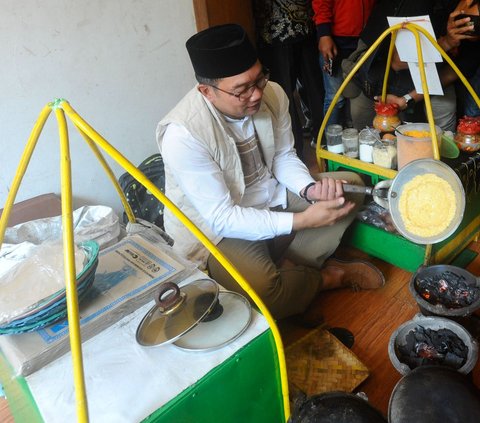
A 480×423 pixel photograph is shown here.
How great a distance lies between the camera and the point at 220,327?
2.77 ft

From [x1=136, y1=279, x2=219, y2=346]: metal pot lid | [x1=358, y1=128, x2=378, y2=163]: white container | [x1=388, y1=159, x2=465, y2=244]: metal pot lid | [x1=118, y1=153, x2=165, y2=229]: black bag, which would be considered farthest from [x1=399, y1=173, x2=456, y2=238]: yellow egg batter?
[x1=118, y1=153, x2=165, y2=229]: black bag

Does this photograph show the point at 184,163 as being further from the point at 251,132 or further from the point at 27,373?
the point at 27,373

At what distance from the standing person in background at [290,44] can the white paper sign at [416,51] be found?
93 cm

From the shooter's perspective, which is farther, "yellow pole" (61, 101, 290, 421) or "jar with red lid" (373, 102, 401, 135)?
"jar with red lid" (373, 102, 401, 135)

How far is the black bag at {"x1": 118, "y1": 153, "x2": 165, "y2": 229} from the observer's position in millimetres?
1824

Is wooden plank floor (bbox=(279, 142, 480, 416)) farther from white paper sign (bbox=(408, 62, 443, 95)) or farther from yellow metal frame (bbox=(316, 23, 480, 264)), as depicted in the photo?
white paper sign (bbox=(408, 62, 443, 95))

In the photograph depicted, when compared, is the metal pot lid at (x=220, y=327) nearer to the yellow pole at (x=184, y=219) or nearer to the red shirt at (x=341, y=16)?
the yellow pole at (x=184, y=219)

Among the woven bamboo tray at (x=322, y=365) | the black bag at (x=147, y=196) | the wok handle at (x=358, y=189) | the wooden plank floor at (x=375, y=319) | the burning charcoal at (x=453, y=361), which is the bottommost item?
the wooden plank floor at (x=375, y=319)

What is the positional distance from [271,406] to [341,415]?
232mm

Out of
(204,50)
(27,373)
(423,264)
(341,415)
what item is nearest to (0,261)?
(27,373)

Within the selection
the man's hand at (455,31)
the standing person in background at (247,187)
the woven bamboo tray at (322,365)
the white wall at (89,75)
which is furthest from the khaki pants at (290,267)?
the white wall at (89,75)

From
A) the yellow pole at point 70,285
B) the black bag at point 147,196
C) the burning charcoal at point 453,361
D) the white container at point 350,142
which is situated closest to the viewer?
the yellow pole at point 70,285

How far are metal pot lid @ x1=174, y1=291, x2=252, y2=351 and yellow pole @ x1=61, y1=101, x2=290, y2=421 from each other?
10cm

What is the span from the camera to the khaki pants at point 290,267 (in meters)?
1.30
